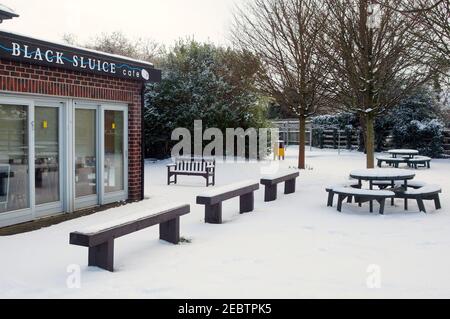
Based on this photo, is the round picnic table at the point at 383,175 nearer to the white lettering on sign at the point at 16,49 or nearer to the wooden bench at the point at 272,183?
the wooden bench at the point at 272,183

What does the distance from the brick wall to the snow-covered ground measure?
144cm

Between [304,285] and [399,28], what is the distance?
9.10m

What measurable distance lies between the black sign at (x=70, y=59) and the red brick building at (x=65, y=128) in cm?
1

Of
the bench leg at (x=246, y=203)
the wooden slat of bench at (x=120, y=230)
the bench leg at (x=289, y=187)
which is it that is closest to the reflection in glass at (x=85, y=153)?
the bench leg at (x=246, y=203)

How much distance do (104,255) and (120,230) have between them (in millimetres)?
304

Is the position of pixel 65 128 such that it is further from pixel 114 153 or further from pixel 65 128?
pixel 114 153

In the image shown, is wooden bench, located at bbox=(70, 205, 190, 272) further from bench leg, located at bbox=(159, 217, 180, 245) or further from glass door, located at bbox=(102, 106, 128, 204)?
glass door, located at bbox=(102, 106, 128, 204)

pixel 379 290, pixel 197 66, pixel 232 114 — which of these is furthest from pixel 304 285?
pixel 197 66

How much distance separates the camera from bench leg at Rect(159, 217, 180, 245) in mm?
6508

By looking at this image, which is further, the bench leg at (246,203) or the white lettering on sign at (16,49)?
the bench leg at (246,203)

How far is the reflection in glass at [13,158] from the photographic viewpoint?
7504mm

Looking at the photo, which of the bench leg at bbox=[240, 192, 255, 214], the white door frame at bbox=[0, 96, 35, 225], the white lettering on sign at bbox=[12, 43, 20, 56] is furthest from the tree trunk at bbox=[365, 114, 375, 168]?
the white lettering on sign at bbox=[12, 43, 20, 56]

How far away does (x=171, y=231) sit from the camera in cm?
651

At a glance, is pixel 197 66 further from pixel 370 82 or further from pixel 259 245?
pixel 259 245
